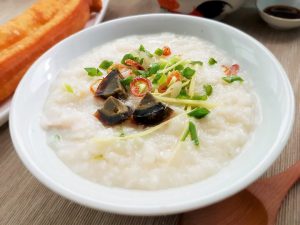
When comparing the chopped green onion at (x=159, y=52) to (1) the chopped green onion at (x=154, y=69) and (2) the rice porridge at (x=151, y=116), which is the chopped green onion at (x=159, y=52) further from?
(1) the chopped green onion at (x=154, y=69)

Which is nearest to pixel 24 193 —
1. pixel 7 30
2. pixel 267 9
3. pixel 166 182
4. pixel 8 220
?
pixel 8 220

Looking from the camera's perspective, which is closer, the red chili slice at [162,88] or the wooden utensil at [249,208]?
the wooden utensil at [249,208]

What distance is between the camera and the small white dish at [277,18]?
2.25 metres

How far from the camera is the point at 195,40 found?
1776mm

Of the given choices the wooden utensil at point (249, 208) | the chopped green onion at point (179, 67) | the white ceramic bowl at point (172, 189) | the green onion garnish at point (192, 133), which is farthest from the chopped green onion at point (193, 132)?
the chopped green onion at point (179, 67)

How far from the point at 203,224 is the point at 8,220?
2.38ft

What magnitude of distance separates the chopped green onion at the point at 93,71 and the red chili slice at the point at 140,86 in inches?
7.6

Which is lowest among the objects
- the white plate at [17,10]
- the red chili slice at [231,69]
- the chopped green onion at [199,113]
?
the white plate at [17,10]

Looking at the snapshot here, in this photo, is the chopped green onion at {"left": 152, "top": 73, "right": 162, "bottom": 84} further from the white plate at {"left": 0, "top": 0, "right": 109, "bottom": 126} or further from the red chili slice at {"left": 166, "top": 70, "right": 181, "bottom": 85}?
the white plate at {"left": 0, "top": 0, "right": 109, "bottom": 126}

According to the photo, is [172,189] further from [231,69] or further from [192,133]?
[231,69]

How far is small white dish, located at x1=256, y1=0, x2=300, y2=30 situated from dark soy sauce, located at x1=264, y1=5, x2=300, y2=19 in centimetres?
4

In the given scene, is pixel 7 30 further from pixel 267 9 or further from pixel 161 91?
pixel 267 9

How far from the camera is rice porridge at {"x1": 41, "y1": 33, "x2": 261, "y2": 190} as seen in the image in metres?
1.16

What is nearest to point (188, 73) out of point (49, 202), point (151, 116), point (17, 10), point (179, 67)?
point (179, 67)
